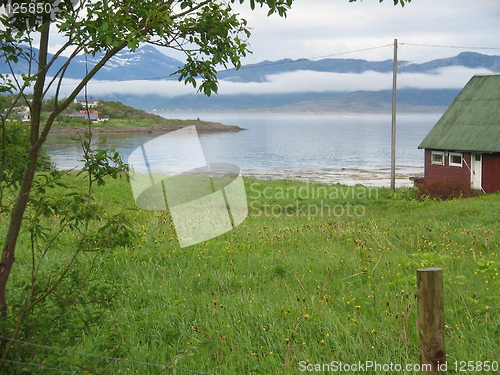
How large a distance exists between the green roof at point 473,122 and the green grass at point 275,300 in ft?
73.9

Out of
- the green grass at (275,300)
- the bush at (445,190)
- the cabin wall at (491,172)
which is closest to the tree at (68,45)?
the green grass at (275,300)

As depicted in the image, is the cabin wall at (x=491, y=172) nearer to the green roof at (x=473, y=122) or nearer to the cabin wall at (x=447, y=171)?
the green roof at (x=473, y=122)

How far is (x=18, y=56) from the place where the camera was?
496 cm

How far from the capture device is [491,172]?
34.1 meters

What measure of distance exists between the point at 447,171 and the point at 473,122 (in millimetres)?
3781

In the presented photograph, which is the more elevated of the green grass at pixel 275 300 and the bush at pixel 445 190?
the green grass at pixel 275 300

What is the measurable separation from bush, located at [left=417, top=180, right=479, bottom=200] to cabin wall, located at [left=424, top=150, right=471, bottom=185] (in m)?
1.12

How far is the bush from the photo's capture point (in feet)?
107

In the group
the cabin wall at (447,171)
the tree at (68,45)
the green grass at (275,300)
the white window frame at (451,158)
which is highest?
the tree at (68,45)

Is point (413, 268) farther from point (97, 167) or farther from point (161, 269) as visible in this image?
point (97, 167)

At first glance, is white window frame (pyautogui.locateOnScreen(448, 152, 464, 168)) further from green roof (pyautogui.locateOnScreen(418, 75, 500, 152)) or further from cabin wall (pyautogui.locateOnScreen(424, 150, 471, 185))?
green roof (pyautogui.locateOnScreen(418, 75, 500, 152))

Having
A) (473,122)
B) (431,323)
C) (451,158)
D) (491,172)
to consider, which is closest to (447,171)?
(451,158)

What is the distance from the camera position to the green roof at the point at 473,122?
34.9 meters

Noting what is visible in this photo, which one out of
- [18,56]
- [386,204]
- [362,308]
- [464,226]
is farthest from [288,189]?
[18,56]
